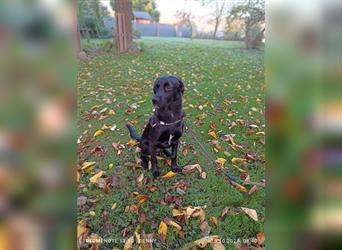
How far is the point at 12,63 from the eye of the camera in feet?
2.92

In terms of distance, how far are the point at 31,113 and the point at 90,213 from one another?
46 centimetres

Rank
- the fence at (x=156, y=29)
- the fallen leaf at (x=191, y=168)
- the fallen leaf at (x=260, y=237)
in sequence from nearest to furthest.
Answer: the fallen leaf at (x=260, y=237)
the fence at (x=156, y=29)
the fallen leaf at (x=191, y=168)

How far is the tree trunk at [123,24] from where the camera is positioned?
3.72ft

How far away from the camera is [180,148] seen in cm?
134

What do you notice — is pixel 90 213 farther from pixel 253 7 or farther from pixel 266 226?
pixel 253 7

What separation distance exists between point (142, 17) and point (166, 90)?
1.02 feet

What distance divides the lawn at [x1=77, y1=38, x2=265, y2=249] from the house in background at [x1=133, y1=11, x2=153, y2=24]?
8 cm

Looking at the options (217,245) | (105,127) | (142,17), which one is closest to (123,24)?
(142,17)

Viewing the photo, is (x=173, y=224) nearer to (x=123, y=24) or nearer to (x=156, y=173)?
(x=156, y=173)

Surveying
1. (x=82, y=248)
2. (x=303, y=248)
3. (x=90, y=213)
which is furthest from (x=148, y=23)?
(x=303, y=248)

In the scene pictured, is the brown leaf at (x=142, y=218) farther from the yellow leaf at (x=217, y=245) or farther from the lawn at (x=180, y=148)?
the yellow leaf at (x=217, y=245)

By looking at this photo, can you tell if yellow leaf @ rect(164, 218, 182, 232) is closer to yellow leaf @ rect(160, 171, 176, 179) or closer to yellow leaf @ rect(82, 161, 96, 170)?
yellow leaf @ rect(160, 171, 176, 179)

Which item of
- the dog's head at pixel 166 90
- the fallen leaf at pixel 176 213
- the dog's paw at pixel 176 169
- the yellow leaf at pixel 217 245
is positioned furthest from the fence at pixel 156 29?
the yellow leaf at pixel 217 245

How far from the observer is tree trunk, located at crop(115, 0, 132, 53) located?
1.13 meters
